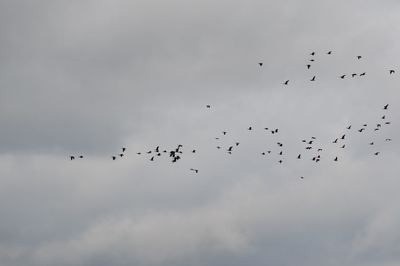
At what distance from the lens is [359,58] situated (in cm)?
19650

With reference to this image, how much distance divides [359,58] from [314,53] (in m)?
8.46

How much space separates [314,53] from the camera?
19850 centimetres
